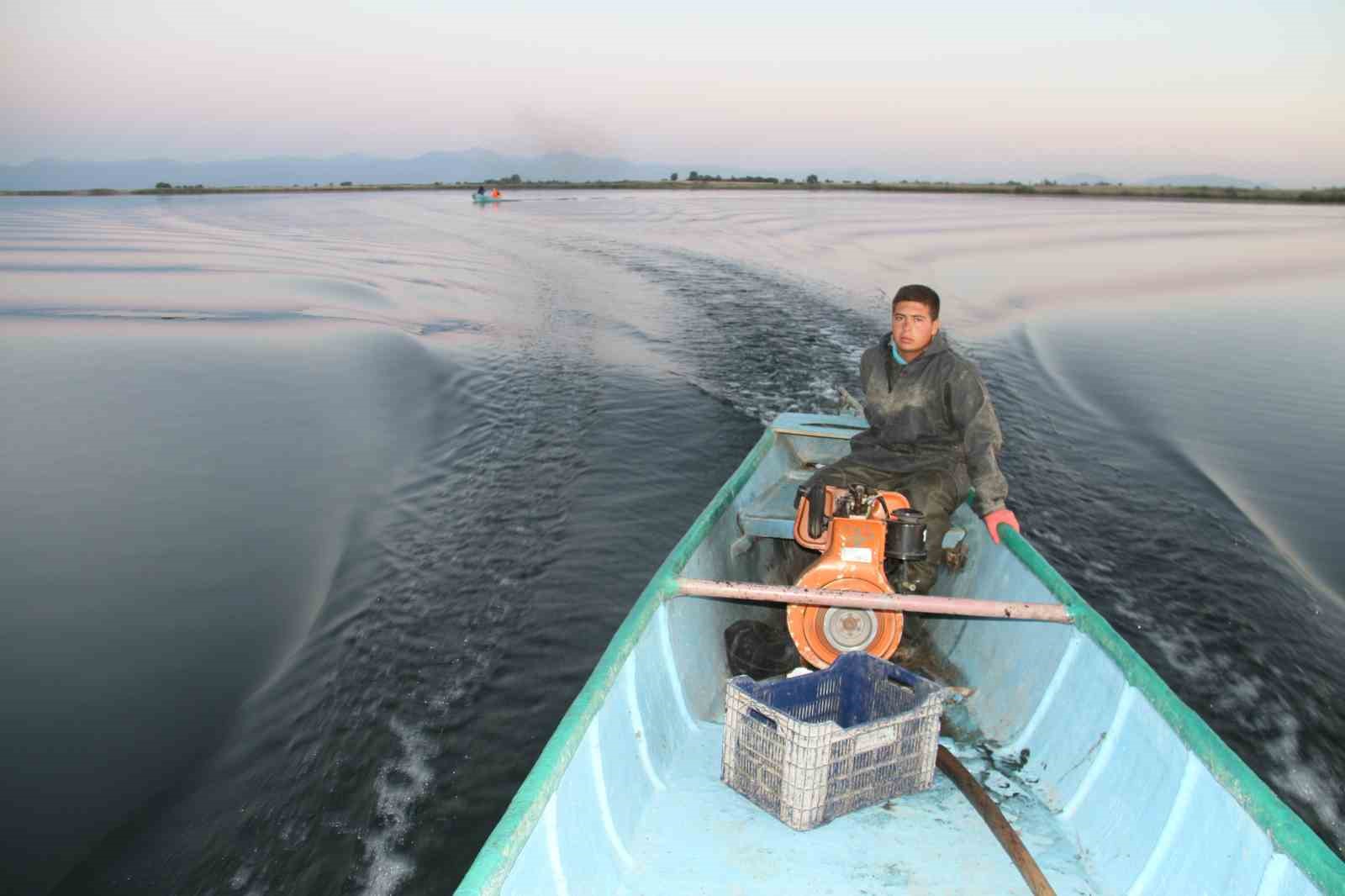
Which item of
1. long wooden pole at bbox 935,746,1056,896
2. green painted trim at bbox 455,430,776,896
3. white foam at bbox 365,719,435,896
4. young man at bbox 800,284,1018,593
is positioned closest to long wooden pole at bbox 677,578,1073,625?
green painted trim at bbox 455,430,776,896

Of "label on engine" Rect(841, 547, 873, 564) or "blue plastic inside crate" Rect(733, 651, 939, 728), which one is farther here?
"label on engine" Rect(841, 547, 873, 564)

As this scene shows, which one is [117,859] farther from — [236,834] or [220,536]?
[220,536]

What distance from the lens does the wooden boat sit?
3342 millimetres

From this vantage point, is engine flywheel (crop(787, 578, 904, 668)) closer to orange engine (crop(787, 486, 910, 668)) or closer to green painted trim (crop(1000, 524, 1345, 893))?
orange engine (crop(787, 486, 910, 668))

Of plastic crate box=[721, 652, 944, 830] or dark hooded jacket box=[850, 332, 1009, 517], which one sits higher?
dark hooded jacket box=[850, 332, 1009, 517]

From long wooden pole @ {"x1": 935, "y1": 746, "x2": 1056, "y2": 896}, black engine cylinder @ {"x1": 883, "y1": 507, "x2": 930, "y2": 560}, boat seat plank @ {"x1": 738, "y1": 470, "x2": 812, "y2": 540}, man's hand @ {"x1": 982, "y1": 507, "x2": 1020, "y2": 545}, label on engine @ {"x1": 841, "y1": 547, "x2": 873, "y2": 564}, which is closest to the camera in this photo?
long wooden pole @ {"x1": 935, "y1": 746, "x2": 1056, "y2": 896}

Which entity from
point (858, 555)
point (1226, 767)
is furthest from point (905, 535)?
point (1226, 767)

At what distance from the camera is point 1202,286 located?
2595 cm

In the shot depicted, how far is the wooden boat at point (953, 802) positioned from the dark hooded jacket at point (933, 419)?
2.41 ft

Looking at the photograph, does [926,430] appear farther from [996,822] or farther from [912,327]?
[996,822]

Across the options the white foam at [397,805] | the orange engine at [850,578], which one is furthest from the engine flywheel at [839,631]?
the white foam at [397,805]

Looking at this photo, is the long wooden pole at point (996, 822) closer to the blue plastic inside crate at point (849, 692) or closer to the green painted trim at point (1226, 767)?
the blue plastic inside crate at point (849, 692)

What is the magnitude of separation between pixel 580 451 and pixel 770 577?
14.9ft

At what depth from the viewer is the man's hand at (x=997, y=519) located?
5.90 m
